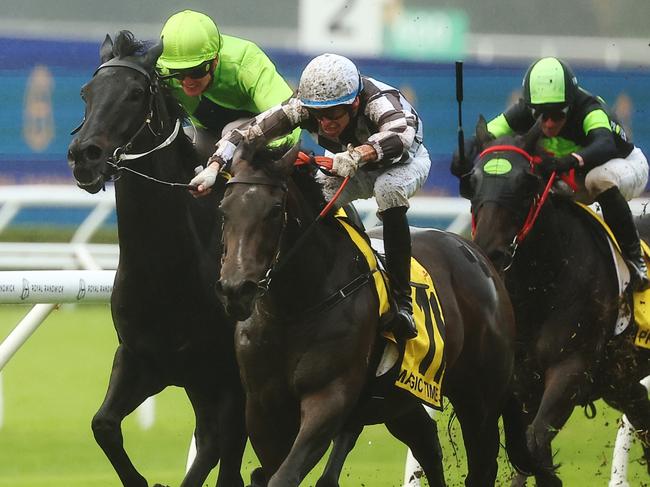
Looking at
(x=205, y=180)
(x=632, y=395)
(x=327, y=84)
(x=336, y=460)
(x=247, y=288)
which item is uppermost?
(x=327, y=84)

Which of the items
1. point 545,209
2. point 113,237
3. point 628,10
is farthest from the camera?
point 628,10

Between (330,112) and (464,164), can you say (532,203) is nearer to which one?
(464,164)

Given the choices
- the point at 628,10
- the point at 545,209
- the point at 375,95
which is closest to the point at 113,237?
the point at 628,10

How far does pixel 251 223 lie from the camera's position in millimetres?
4004

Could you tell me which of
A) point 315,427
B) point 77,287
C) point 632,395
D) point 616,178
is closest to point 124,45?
point 77,287

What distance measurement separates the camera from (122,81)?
4.74 m

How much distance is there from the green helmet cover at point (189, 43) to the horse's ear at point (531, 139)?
1362 mm

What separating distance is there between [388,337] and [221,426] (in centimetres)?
72

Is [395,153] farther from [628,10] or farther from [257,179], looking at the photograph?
[628,10]

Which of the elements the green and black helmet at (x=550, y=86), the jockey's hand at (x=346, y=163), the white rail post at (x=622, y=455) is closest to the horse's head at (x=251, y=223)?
the jockey's hand at (x=346, y=163)

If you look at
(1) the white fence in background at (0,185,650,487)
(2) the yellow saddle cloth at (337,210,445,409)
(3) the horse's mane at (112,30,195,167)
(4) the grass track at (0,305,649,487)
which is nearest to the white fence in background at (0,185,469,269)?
(1) the white fence in background at (0,185,650,487)

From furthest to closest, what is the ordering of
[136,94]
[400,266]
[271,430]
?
[136,94] < [400,266] < [271,430]

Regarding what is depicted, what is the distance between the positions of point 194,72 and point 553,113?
1712mm

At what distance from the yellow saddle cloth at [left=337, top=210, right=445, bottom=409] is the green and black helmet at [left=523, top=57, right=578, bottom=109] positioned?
4.28ft
